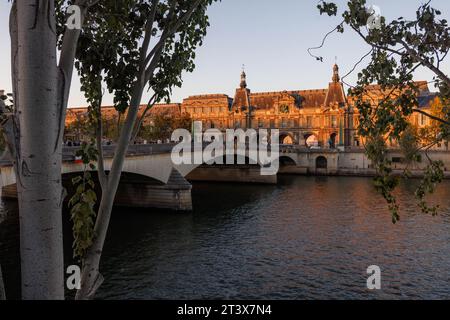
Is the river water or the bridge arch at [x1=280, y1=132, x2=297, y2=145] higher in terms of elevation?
the bridge arch at [x1=280, y1=132, x2=297, y2=145]

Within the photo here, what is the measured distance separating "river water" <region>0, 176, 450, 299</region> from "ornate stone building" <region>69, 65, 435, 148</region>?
185 feet

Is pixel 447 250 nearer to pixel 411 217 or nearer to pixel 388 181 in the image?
pixel 411 217

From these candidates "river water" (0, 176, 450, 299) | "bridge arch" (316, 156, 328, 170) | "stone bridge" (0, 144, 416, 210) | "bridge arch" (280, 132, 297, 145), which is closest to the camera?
"river water" (0, 176, 450, 299)

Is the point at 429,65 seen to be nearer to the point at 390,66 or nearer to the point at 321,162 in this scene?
→ the point at 390,66

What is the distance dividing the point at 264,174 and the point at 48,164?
194 ft

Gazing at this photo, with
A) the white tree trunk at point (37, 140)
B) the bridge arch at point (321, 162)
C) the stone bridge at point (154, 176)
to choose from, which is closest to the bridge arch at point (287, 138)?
the bridge arch at point (321, 162)

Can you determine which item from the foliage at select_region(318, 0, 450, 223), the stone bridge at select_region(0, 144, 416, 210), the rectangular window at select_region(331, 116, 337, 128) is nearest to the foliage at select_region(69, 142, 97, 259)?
the foliage at select_region(318, 0, 450, 223)

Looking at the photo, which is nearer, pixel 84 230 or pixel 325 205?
pixel 84 230

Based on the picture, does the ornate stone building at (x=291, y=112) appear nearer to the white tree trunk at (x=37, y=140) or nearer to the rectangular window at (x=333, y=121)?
the rectangular window at (x=333, y=121)

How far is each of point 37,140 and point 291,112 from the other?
9991 centimetres

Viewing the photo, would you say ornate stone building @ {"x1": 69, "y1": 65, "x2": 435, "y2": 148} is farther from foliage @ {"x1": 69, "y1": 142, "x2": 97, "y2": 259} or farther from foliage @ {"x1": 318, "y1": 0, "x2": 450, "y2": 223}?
foliage @ {"x1": 69, "y1": 142, "x2": 97, "y2": 259}

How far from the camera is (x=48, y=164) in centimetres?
373

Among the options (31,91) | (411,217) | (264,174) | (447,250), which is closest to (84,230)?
(31,91)

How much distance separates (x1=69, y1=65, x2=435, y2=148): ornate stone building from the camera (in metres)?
95.4
